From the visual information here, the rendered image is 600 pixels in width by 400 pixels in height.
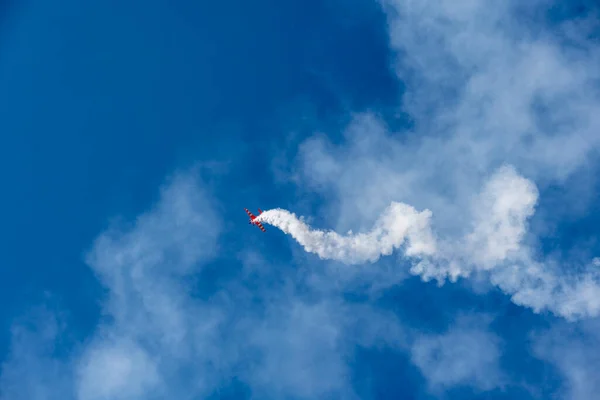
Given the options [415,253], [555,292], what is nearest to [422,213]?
[415,253]

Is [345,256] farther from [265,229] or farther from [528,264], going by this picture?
[528,264]

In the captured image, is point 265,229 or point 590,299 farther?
→ point 265,229

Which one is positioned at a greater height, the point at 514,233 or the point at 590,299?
the point at 514,233

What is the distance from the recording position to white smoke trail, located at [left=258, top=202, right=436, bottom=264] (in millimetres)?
119188

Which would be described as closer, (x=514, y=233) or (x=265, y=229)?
(x=514, y=233)

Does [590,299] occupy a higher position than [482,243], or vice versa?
[482,243]

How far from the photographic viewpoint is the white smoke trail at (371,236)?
11919 centimetres

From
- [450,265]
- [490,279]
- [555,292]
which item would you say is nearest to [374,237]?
[450,265]

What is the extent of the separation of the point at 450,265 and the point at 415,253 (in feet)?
25.9

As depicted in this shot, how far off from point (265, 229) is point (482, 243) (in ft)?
149

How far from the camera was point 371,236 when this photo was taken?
12075 cm

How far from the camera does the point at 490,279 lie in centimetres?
12162

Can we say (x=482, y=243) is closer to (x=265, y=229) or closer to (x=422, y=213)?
(x=422, y=213)

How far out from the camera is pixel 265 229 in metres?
126
